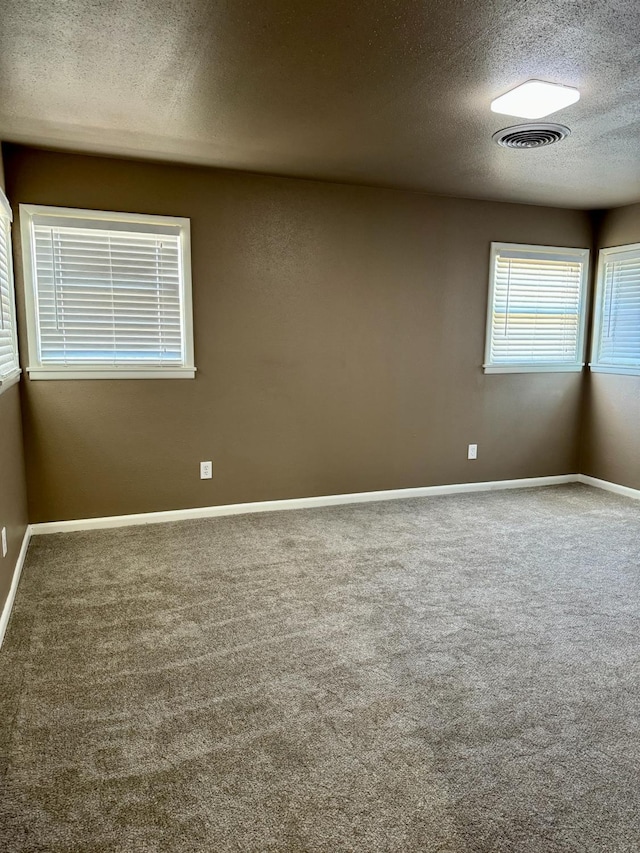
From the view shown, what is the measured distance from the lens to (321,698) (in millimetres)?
2205

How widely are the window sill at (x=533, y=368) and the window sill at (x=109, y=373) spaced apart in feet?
8.52

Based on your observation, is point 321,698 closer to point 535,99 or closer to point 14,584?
point 14,584

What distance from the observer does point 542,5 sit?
193 cm

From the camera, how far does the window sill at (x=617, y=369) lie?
16.7 feet

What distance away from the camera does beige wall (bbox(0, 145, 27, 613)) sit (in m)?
2.89

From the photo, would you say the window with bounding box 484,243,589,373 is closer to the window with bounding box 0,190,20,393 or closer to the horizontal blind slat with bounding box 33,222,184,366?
the horizontal blind slat with bounding box 33,222,184,366

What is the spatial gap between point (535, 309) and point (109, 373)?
3.66 m

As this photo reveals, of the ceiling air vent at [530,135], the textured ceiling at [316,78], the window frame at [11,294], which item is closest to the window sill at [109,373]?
the window frame at [11,294]

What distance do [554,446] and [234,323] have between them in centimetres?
323

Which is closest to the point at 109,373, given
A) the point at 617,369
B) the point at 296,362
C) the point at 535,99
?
the point at 296,362

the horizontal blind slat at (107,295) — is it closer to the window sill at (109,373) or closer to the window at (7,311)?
the window sill at (109,373)

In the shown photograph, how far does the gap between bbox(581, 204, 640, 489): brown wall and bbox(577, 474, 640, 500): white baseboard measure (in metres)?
0.04

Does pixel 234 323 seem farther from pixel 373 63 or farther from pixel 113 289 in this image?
pixel 373 63

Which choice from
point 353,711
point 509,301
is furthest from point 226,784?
point 509,301
